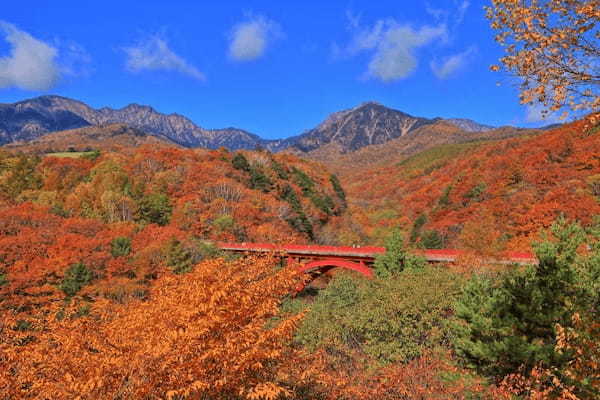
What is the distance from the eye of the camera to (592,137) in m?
67.9

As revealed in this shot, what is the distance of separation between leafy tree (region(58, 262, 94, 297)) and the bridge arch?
22.4 m

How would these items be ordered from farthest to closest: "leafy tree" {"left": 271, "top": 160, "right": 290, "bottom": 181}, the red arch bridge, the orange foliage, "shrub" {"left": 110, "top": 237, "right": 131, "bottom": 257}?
"leafy tree" {"left": 271, "top": 160, "right": 290, "bottom": 181}, "shrub" {"left": 110, "top": 237, "right": 131, "bottom": 257}, the red arch bridge, the orange foliage

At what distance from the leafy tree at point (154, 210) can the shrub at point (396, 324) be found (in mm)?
43835

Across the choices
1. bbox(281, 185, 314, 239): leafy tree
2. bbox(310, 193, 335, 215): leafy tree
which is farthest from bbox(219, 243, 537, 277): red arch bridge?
bbox(310, 193, 335, 215): leafy tree

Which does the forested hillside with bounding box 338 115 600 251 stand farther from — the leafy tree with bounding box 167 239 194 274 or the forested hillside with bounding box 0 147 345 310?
the leafy tree with bounding box 167 239 194 274

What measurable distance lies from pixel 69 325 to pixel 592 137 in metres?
81.5

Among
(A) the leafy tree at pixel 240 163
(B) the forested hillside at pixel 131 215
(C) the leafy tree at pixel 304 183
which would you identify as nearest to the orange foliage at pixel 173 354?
(B) the forested hillside at pixel 131 215

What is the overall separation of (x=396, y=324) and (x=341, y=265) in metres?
19.2

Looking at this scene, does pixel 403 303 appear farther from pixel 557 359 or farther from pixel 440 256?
pixel 440 256

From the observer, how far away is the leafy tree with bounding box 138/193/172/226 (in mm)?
63406

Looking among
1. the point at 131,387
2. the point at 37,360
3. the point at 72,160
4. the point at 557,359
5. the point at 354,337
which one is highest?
the point at 72,160

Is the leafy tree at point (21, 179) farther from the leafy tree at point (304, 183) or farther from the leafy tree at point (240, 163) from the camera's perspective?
the leafy tree at point (304, 183)

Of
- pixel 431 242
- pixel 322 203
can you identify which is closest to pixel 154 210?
pixel 431 242

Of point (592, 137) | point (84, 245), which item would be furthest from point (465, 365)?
point (592, 137)
